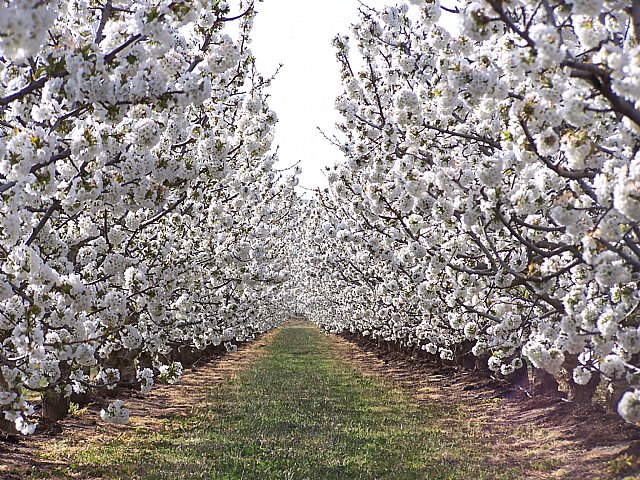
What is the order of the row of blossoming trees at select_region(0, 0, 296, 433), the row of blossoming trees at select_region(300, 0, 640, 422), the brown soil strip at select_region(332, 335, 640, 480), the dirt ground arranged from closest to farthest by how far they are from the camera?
the row of blossoming trees at select_region(300, 0, 640, 422) < the row of blossoming trees at select_region(0, 0, 296, 433) < the brown soil strip at select_region(332, 335, 640, 480) < the dirt ground

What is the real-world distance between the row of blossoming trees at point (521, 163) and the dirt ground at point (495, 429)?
3.36 feet

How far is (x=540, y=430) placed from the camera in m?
12.3

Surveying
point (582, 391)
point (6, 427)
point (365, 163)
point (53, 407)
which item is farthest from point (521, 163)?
point (53, 407)

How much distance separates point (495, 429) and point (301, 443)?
4384 millimetres

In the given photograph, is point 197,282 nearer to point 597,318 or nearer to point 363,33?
point 363,33

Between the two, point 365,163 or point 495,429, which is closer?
point 365,163

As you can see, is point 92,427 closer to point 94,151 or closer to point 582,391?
point 94,151

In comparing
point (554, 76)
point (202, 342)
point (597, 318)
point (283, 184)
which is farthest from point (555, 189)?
point (283, 184)

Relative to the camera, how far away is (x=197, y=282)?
12656 mm

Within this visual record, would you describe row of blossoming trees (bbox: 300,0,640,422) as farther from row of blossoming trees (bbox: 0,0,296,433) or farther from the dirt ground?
row of blossoming trees (bbox: 0,0,296,433)

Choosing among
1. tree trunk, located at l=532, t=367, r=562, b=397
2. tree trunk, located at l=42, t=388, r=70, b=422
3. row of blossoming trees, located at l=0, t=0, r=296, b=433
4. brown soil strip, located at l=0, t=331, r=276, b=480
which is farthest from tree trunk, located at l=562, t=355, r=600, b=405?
tree trunk, located at l=42, t=388, r=70, b=422

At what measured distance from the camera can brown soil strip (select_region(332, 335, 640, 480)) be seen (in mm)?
9320

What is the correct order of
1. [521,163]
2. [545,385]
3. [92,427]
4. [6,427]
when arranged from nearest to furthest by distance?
[521,163] → [6,427] → [92,427] → [545,385]

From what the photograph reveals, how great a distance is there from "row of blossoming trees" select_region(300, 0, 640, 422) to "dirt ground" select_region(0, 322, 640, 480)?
3.36 ft
